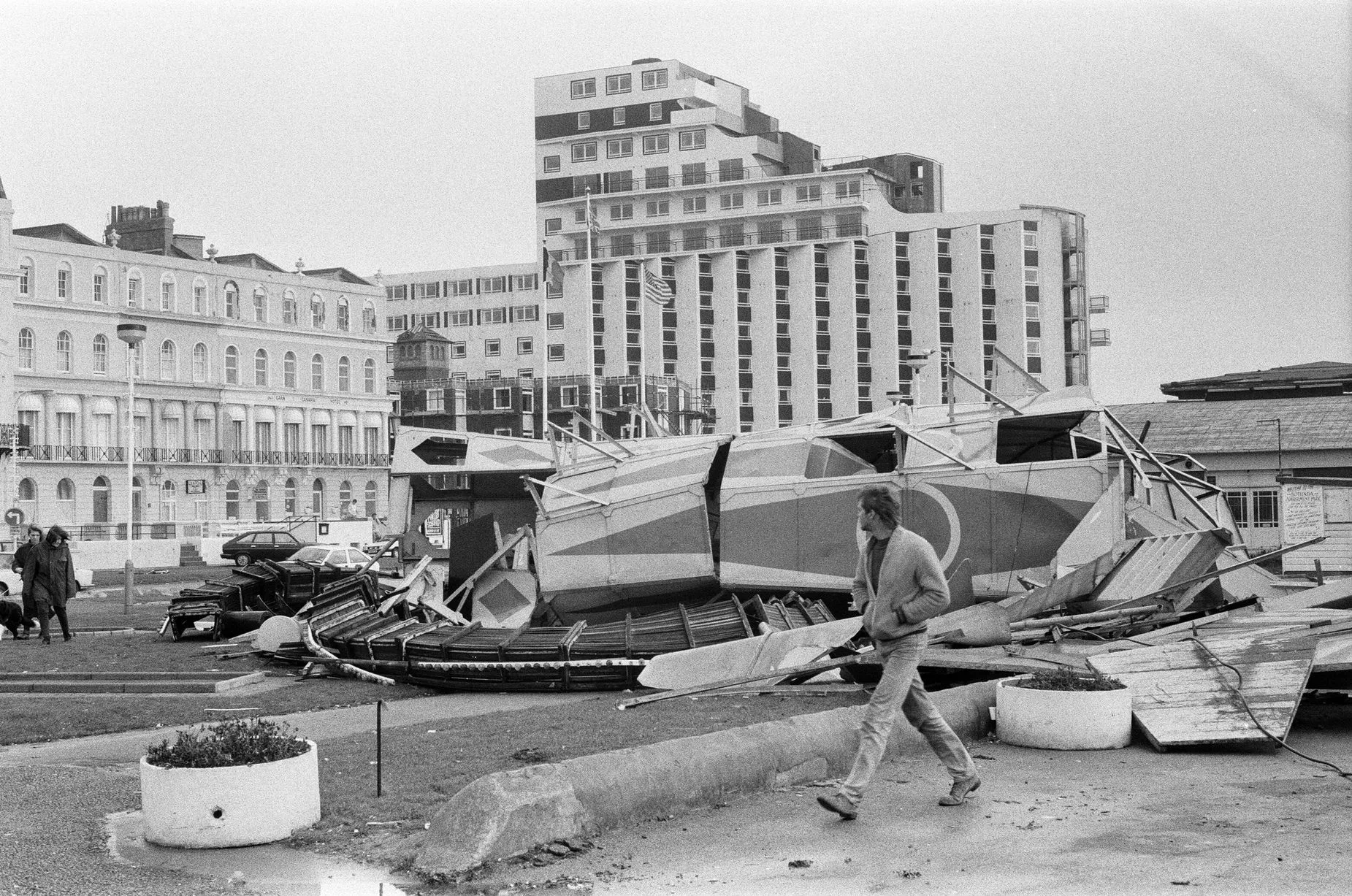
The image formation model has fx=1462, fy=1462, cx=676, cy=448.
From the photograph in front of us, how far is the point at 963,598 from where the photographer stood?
1966cm

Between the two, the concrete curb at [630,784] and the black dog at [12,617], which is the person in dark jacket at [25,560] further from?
the concrete curb at [630,784]

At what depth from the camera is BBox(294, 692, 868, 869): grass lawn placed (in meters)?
8.59

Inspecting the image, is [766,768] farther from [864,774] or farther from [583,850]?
[583,850]

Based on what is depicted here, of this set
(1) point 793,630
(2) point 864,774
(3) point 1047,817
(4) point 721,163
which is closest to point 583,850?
(2) point 864,774

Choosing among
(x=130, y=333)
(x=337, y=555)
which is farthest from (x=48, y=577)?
(x=337, y=555)

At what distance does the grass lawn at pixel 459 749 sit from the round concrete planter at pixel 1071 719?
2231mm

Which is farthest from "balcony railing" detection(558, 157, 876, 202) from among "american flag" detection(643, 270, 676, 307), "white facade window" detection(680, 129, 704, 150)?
"american flag" detection(643, 270, 676, 307)

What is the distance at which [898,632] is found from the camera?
8.95m

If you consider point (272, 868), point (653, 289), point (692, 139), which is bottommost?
point (272, 868)

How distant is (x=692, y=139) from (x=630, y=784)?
11784 centimetres

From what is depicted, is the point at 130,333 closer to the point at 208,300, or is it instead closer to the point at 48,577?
the point at 48,577

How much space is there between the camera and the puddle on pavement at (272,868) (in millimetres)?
7484

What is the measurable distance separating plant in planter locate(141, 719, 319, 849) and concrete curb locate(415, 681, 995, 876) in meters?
1.01

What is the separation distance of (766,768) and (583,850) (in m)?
1.89
